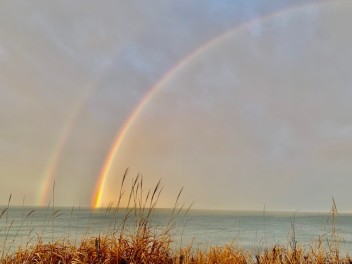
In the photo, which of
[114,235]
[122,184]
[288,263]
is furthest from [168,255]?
[288,263]

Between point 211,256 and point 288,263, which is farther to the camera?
point 211,256

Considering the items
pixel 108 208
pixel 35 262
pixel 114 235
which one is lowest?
pixel 35 262

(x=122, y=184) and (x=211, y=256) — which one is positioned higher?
(x=122, y=184)

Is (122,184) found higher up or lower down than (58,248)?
higher up

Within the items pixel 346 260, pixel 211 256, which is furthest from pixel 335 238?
pixel 211 256

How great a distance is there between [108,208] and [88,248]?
112 centimetres

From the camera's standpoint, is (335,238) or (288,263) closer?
(288,263)

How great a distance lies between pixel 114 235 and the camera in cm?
647

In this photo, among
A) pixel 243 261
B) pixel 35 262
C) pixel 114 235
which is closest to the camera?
pixel 35 262

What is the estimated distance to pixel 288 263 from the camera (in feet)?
20.6

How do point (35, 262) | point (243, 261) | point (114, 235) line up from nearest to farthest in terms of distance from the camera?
point (35, 262), point (114, 235), point (243, 261)

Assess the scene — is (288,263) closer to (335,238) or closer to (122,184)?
(335,238)

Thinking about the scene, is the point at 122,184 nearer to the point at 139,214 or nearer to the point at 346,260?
the point at 139,214

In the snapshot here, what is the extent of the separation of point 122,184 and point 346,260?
12.8 ft
